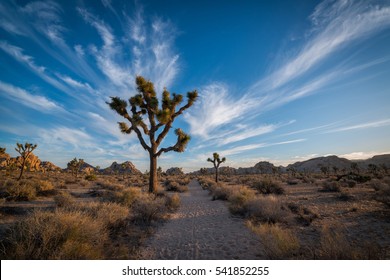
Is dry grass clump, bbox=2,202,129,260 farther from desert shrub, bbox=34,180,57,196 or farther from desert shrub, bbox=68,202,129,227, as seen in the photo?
desert shrub, bbox=34,180,57,196

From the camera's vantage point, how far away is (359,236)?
507cm

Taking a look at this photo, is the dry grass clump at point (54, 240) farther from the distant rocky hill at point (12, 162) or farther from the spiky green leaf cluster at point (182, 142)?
the distant rocky hill at point (12, 162)

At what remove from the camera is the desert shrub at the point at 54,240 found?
316cm

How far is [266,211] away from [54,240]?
246 inches

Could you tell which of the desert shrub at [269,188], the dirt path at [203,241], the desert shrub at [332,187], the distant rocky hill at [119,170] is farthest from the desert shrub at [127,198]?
the distant rocky hill at [119,170]

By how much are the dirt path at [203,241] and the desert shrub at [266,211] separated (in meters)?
0.70

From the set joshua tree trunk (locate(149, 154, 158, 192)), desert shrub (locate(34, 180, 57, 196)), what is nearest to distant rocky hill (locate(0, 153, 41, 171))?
desert shrub (locate(34, 180, 57, 196))

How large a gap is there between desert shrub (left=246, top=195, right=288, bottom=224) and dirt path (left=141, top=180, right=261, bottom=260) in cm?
70

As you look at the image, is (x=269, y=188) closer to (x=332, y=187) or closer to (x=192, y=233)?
(x=332, y=187)

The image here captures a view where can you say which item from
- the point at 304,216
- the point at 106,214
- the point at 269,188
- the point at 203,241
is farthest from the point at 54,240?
the point at 269,188

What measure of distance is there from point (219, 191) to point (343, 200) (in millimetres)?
7288

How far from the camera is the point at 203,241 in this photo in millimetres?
5230
